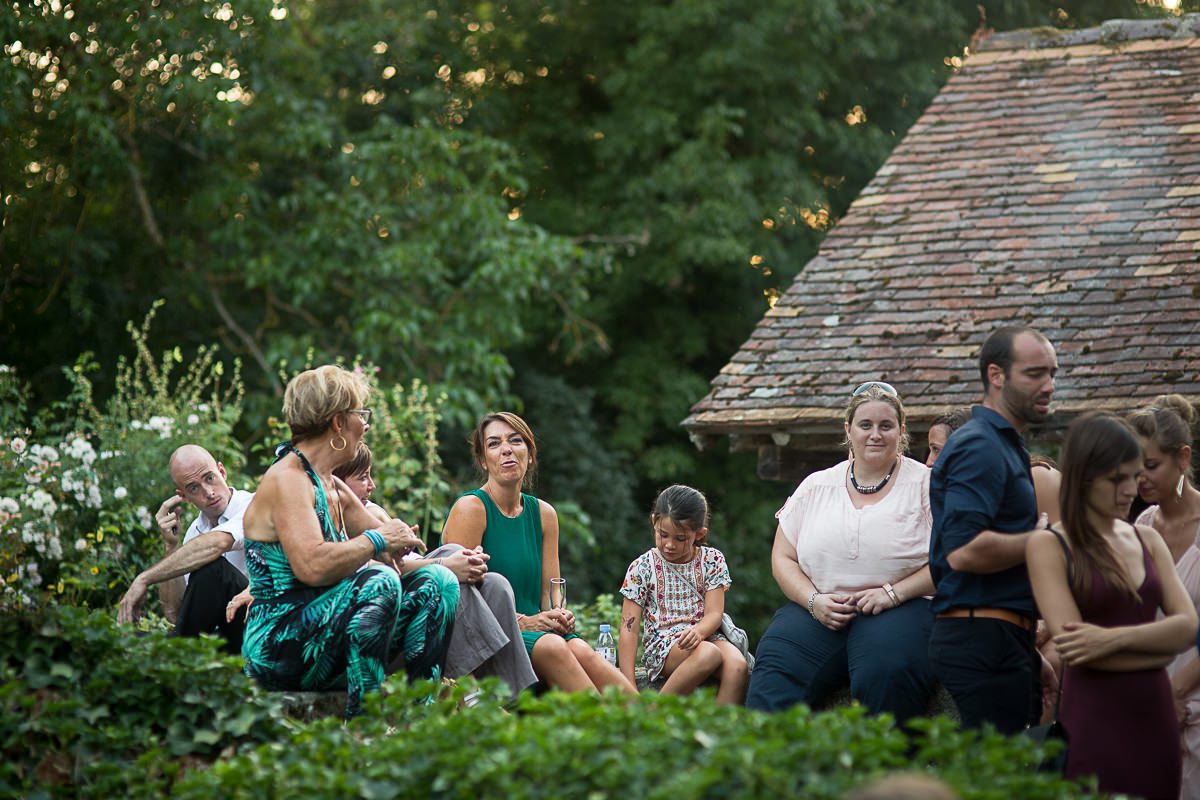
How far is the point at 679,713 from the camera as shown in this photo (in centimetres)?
322

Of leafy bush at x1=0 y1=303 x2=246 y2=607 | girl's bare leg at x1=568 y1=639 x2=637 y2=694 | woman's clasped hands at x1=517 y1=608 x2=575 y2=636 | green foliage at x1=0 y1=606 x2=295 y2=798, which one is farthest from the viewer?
leafy bush at x1=0 y1=303 x2=246 y2=607


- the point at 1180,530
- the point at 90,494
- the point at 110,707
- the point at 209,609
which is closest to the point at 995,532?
the point at 1180,530

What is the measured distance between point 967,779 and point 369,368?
7.14 m

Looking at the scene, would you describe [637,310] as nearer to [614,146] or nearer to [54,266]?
[614,146]

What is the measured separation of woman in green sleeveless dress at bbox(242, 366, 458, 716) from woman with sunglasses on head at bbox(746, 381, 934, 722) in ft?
4.77

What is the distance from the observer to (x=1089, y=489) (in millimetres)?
3719

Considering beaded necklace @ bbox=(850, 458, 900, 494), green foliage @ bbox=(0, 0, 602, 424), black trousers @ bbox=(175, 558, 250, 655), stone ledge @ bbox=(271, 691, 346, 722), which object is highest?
green foliage @ bbox=(0, 0, 602, 424)

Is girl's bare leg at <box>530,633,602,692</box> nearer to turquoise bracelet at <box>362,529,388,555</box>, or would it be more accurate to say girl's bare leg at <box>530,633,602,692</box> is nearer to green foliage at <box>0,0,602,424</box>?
turquoise bracelet at <box>362,529,388,555</box>

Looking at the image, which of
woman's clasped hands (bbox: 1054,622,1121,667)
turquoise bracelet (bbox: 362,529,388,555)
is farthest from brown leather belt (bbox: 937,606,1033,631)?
turquoise bracelet (bbox: 362,529,388,555)

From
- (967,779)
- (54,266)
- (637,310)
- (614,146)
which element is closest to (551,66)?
(614,146)

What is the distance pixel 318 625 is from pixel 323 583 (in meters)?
0.17

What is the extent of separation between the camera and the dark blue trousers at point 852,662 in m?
4.52

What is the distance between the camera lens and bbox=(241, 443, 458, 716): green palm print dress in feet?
14.2

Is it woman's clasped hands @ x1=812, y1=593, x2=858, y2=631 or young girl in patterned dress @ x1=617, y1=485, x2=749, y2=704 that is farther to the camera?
young girl in patterned dress @ x1=617, y1=485, x2=749, y2=704
